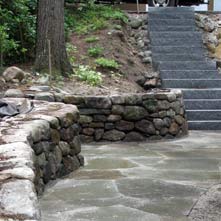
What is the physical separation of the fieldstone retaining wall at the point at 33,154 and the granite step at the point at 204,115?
3401 millimetres

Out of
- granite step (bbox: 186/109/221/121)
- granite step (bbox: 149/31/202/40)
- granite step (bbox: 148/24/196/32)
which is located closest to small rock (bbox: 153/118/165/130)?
granite step (bbox: 186/109/221/121)

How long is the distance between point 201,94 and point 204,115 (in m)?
0.61

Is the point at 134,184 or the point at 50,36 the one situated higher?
the point at 50,36

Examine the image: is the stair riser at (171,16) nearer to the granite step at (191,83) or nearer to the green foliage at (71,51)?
the green foliage at (71,51)

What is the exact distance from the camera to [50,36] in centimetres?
839

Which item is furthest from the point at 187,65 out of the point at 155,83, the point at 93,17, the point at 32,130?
the point at 32,130

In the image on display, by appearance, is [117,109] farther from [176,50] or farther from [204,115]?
[176,50]

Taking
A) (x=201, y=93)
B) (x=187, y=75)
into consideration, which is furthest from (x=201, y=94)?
(x=187, y=75)

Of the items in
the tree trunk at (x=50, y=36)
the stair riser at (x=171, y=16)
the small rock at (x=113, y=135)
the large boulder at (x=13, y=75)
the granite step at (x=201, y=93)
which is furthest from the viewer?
the stair riser at (x=171, y=16)

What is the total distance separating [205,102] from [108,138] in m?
2.44

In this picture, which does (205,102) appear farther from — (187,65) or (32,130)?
(32,130)

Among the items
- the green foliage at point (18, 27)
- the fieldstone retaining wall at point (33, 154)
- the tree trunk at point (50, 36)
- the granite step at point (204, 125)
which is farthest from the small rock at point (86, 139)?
the green foliage at point (18, 27)

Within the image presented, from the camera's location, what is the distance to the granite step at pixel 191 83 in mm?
9586

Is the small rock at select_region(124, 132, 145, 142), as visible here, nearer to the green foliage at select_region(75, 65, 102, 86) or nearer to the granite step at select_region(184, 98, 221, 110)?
the green foliage at select_region(75, 65, 102, 86)
